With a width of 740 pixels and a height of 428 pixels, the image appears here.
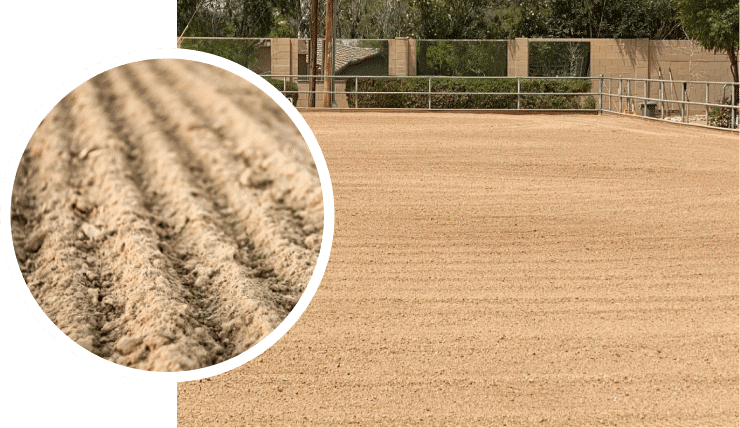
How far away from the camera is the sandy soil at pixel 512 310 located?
404 cm

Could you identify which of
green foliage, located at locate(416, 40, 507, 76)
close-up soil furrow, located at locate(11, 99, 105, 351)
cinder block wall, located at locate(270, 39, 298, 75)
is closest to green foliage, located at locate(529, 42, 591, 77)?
green foliage, located at locate(416, 40, 507, 76)

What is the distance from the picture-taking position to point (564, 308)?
5.39m

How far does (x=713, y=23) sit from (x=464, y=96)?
6.53m

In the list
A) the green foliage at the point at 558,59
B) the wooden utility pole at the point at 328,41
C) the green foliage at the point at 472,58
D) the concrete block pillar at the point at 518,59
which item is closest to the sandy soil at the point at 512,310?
the wooden utility pole at the point at 328,41

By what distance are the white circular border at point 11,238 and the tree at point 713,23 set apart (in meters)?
21.9

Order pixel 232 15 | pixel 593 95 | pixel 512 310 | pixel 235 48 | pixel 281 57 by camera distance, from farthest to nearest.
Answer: pixel 232 15
pixel 281 57
pixel 235 48
pixel 593 95
pixel 512 310

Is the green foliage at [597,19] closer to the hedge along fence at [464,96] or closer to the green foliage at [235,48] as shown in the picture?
the hedge along fence at [464,96]

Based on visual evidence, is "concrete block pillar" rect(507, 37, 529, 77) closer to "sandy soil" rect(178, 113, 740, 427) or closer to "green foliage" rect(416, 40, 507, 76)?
"green foliage" rect(416, 40, 507, 76)

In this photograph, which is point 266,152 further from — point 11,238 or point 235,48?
point 235,48

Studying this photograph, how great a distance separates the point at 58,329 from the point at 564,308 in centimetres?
399

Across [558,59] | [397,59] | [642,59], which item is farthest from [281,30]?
[642,59]

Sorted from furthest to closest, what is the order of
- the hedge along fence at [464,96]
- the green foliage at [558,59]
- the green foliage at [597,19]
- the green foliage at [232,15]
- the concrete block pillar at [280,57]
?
the green foliage at [232,15], the green foliage at [597,19], the concrete block pillar at [280,57], the green foliage at [558,59], the hedge along fence at [464,96]

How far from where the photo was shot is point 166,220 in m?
1.74

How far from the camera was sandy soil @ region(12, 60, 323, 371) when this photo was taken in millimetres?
1748
